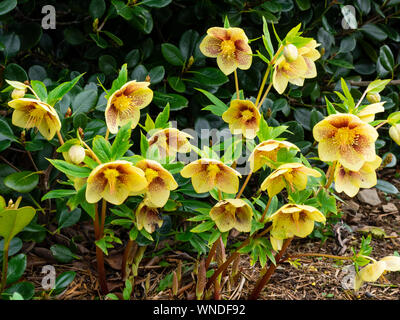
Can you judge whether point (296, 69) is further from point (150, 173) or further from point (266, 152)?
point (150, 173)

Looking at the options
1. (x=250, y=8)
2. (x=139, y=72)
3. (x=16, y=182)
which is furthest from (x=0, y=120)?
(x=250, y=8)

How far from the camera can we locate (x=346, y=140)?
1.02 m

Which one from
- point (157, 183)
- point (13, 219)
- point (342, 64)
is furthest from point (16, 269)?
point (342, 64)

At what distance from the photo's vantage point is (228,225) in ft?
3.59

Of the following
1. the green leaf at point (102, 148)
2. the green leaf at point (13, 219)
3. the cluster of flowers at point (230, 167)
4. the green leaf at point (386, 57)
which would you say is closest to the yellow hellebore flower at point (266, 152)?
the cluster of flowers at point (230, 167)

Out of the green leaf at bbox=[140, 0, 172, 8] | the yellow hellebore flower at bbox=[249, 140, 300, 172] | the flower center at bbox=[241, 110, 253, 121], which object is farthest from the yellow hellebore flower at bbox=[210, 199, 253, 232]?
the green leaf at bbox=[140, 0, 172, 8]

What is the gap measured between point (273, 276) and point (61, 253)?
669 mm

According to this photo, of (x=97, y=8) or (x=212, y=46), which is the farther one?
(x=97, y=8)

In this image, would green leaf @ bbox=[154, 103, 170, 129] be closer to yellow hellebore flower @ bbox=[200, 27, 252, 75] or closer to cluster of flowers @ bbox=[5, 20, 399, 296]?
cluster of flowers @ bbox=[5, 20, 399, 296]

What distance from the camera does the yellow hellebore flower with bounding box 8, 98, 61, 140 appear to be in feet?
3.37

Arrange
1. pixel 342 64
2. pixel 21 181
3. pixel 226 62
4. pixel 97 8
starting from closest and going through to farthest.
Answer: pixel 226 62
pixel 21 181
pixel 97 8
pixel 342 64

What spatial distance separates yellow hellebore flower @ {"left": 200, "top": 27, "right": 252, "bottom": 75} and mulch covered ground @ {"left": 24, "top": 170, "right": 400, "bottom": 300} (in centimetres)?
58

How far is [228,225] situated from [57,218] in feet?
1.90
